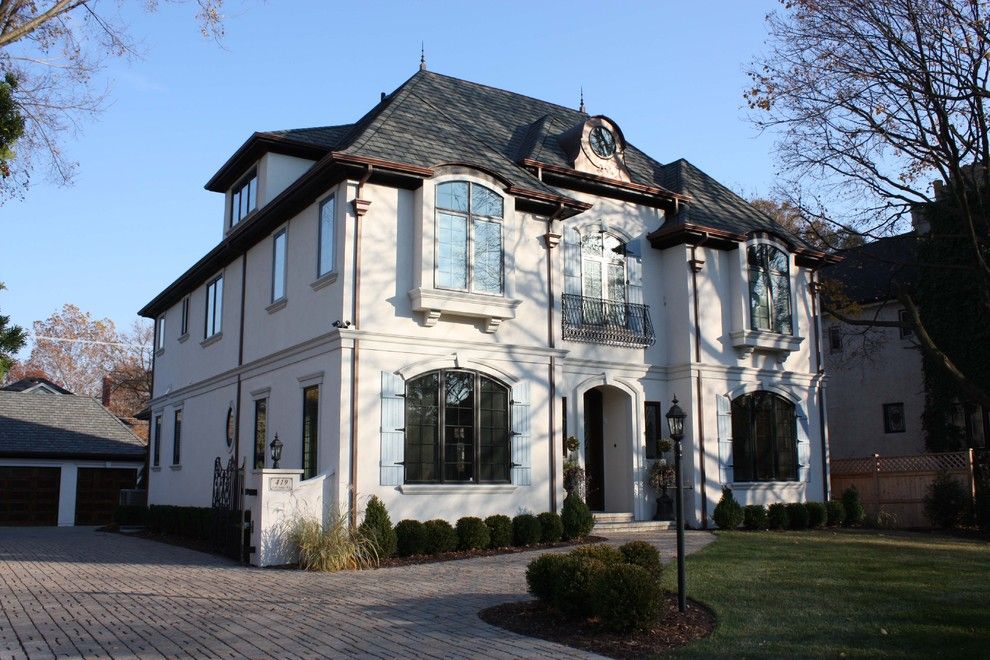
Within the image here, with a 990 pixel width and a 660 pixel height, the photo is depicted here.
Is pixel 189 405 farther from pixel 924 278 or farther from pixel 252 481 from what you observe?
pixel 924 278

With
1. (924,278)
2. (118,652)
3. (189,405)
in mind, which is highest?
(924,278)

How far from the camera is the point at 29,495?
29938 millimetres

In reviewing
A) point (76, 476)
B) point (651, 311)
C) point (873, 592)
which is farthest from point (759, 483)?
point (76, 476)

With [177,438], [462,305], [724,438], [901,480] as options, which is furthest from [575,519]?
[177,438]

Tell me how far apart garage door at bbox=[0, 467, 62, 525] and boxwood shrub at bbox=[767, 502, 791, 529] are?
23445mm

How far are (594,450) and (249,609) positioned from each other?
11.1 meters

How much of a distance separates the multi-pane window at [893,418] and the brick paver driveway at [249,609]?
639 inches

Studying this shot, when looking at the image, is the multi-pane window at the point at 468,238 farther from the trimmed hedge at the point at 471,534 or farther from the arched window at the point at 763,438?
the arched window at the point at 763,438

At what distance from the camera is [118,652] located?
7543 mm

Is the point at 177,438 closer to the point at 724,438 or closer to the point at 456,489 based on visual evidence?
the point at 456,489

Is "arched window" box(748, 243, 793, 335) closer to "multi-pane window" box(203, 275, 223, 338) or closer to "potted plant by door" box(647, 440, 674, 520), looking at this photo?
"potted plant by door" box(647, 440, 674, 520)

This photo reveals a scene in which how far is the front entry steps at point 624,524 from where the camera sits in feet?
58.4

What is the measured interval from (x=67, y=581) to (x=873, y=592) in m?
10.2

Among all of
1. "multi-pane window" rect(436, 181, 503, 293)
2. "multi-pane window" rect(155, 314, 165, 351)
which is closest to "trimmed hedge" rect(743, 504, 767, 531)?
"multi-pane window" rect(436, 181, 503, 293)
